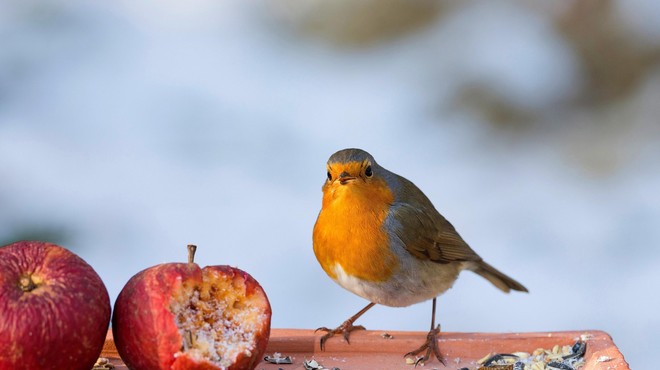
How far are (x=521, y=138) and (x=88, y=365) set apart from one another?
A: 10.6 feet

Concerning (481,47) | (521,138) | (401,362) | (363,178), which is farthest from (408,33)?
(401,362)

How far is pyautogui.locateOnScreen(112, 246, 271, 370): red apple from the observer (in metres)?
2.36

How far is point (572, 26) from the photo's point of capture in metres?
4.98

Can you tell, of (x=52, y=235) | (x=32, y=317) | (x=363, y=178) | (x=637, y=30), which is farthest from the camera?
(x=637, y=30)

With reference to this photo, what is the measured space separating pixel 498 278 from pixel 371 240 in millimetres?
778

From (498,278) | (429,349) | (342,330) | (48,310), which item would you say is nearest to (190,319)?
(48,310)

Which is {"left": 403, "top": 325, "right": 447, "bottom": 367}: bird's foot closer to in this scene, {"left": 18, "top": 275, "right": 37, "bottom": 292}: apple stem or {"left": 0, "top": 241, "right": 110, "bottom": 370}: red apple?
{"left": 0, "top": 241, "right": 110, "bottom": 370}: red apple

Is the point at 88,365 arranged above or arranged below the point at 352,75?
below

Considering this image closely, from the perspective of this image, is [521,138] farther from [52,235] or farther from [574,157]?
[52,235]

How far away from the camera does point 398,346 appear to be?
290 cm

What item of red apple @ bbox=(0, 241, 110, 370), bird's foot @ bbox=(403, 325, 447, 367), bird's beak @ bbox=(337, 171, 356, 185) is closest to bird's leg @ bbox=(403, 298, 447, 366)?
bird's foot @ bbox=(403, 325, 447, 367)

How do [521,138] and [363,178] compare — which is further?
[521,138]

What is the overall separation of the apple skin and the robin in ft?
1.77

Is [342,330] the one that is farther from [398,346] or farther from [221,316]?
[221,316]
